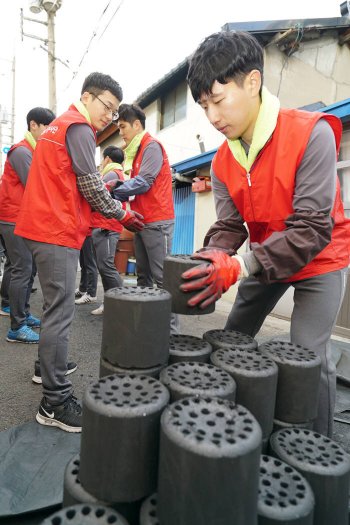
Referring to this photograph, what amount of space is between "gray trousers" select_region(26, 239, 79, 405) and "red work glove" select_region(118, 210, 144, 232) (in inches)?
33.3

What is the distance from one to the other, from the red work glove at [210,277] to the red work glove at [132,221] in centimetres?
152

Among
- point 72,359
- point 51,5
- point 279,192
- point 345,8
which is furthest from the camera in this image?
point 51,5

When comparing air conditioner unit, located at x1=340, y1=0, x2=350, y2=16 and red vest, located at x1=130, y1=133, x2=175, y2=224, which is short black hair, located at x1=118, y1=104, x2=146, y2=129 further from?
air conditioner unit, located at x1=340, y1=0, x2=350, y2=16

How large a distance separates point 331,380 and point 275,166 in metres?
1.04

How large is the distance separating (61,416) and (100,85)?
2.16m

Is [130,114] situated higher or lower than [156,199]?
higher

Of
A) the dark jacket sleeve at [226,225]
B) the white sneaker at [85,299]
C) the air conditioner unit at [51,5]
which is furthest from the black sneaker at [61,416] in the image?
the air conditioner unit at [51,5]

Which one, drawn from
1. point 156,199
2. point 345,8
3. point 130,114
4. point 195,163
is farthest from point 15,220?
point 345,8

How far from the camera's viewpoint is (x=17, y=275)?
3.33m

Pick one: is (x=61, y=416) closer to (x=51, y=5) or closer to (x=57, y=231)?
(x=57, y=231)

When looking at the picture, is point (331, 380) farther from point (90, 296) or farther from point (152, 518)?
point (90, 296)

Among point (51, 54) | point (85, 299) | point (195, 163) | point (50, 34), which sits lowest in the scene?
point (85, 299)

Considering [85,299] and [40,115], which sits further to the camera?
[85,299]

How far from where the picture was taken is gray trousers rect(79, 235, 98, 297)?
16.3ft
